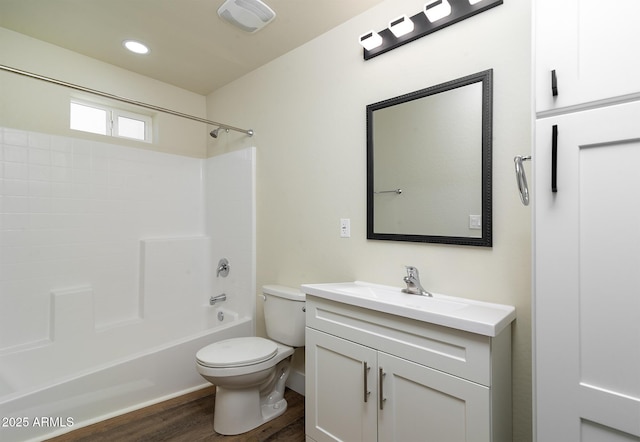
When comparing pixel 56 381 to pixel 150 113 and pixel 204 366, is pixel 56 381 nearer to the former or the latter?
pixel 204 366

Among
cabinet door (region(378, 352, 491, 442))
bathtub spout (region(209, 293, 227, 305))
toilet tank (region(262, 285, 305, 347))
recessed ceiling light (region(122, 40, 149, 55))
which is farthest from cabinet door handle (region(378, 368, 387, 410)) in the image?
recessed ceiling light (region(122, 40, 149, 55))

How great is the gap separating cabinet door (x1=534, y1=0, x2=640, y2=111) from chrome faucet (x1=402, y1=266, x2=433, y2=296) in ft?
2.92

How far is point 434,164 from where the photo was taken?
1576 mm

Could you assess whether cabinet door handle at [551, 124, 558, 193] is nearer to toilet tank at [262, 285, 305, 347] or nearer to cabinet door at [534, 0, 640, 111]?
cabinet door at [534, 0, 640, 111]

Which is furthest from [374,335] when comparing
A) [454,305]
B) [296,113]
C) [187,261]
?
[187,261]

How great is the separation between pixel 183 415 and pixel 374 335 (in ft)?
4.74

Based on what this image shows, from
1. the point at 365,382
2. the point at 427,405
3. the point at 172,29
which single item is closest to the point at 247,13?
the point at 172,29

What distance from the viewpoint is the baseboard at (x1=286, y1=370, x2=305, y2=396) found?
7.30 feet

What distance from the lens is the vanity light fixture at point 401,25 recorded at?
1584 millimetres

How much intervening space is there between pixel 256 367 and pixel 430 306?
1.07 m

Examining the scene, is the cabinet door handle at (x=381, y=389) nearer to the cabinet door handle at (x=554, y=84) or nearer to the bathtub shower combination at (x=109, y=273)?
the cabinet door handle at (x=554, y=84)

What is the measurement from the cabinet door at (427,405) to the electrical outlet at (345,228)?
0.79 m

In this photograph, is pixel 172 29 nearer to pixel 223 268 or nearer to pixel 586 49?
pixel 223 268

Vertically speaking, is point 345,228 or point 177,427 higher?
point 345,228
